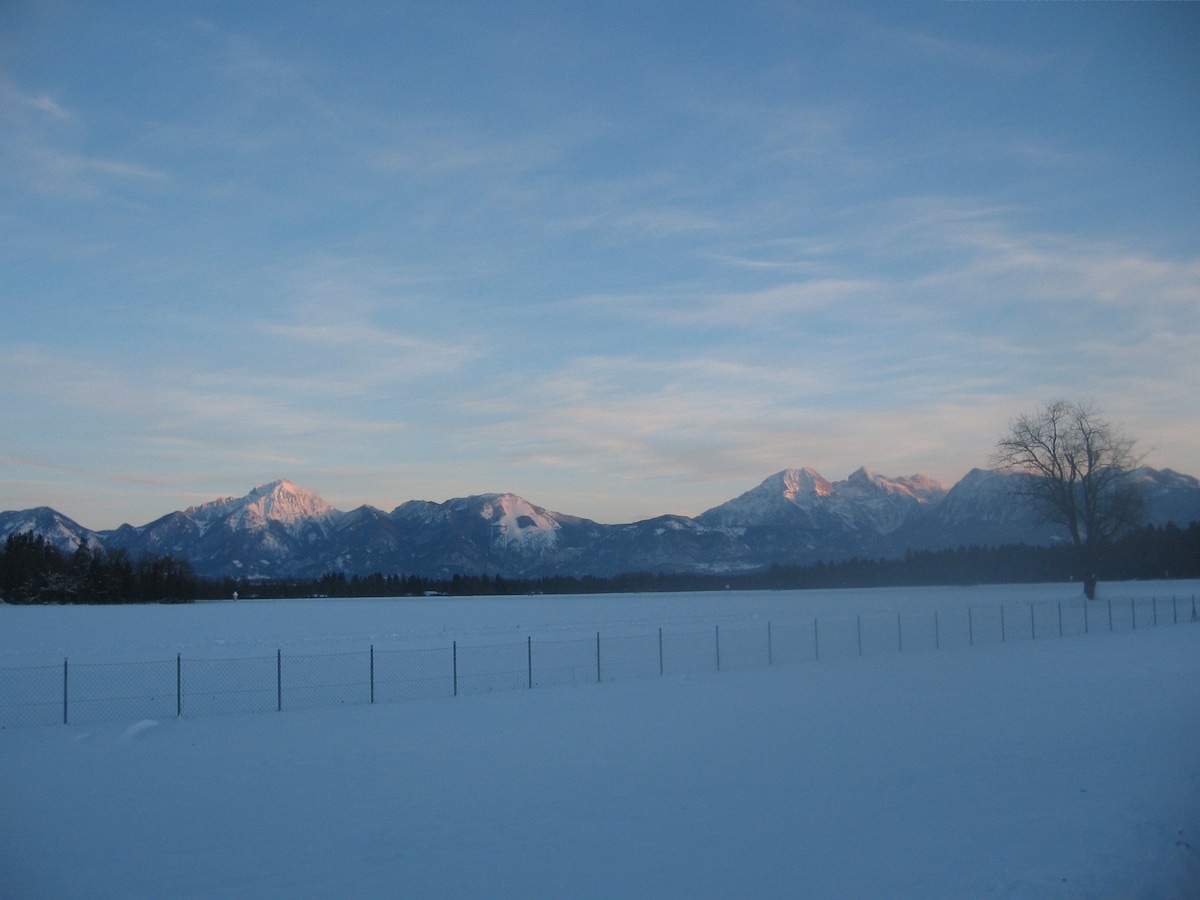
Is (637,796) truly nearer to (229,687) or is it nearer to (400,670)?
(229,687)

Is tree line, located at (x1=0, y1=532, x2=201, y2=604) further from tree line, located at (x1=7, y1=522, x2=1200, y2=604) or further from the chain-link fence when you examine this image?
the chain-link fence

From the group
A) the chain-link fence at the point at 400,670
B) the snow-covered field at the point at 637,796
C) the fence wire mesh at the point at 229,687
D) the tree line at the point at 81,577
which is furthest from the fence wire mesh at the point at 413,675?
the tree line at the point at 81,577

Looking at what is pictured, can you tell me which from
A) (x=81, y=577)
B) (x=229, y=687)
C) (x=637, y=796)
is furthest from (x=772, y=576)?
(x=637, y=796)

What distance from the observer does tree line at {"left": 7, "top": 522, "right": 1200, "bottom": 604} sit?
322 feet

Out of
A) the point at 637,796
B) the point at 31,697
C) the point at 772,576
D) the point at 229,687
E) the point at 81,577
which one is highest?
the point at 637,796

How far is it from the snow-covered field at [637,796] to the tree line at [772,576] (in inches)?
2427

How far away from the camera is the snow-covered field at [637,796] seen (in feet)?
27.3

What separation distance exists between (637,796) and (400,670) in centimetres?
1725

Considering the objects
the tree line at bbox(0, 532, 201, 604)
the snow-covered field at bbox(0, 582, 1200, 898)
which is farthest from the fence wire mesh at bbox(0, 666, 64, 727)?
the tree line at bbox(0, 532, 201, 604)

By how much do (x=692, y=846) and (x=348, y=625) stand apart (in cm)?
4699

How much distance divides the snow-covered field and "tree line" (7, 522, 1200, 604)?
61.6m

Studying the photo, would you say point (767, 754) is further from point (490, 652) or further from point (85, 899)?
point (490, 652)

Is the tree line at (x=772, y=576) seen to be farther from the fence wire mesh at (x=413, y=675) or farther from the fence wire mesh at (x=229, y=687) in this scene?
the fence wire mesh at (x=229, y=687)

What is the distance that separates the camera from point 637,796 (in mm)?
11266
